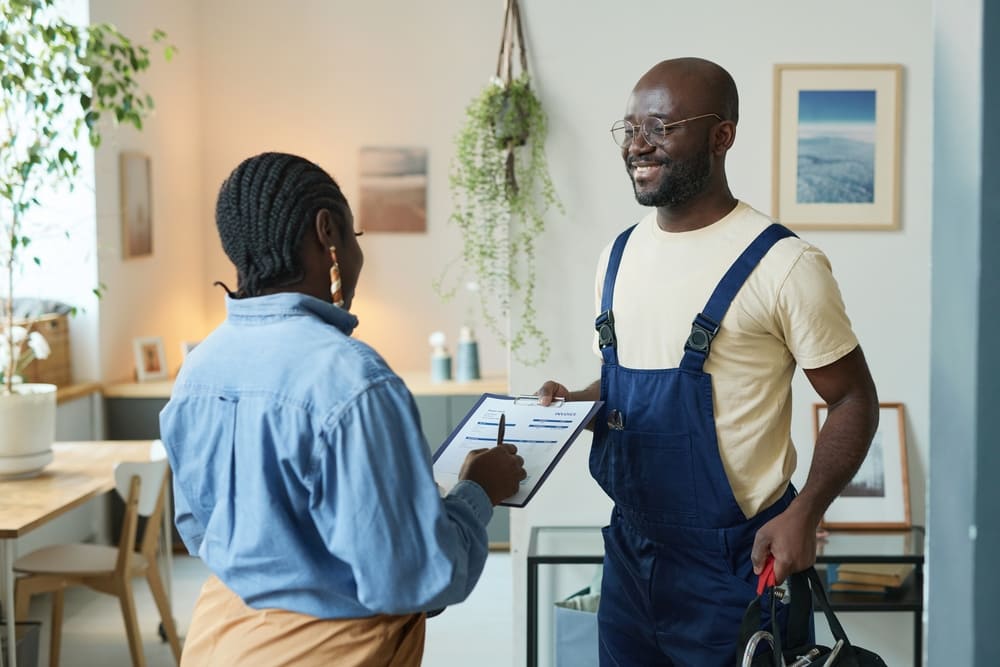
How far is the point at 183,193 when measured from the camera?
21.6ft

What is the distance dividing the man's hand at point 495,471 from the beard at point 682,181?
1.76 feet

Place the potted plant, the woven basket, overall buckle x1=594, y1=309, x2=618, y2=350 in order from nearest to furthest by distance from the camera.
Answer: overall buckle x1=594, y1=309, x2=618, y2=350, the potted plant, the woven basket

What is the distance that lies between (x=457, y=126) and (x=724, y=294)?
4621 mm

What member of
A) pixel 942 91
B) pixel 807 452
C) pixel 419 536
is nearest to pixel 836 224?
pixel 807 452

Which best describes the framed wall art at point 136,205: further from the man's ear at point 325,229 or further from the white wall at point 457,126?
the man's ear at point 325,229

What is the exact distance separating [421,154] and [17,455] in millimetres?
3244

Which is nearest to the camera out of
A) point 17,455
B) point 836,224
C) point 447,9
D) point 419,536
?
point 419,536

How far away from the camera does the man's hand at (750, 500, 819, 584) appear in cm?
194

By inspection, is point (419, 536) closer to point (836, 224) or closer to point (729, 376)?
point (729, 376)

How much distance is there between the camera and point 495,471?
185 cm

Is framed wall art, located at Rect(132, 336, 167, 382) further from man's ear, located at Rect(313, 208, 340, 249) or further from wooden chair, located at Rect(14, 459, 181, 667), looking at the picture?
man's ear, located at Rect(313, 208, 340, 249)

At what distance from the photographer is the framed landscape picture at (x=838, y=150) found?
3.35 m

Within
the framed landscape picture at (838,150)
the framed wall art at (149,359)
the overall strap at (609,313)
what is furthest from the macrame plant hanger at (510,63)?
the framed wall art at (149,359)

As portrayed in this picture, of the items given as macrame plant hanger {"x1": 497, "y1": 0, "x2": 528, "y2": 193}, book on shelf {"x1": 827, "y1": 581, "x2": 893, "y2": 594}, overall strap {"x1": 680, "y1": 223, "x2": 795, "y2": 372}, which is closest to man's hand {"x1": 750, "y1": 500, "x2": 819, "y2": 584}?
overall strap {"x1": 680, "y1": 223, "x2": 795, "y2": 372}
